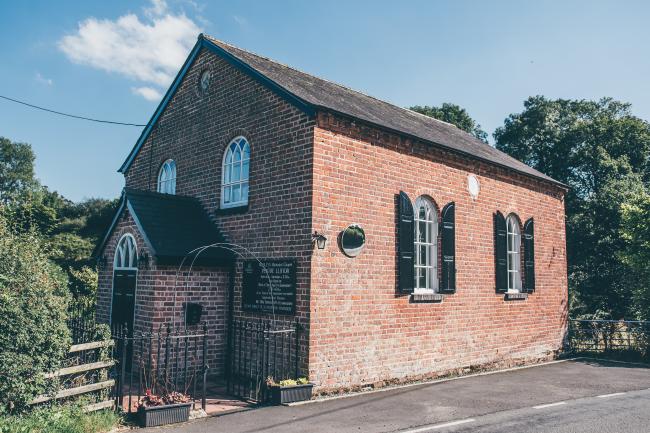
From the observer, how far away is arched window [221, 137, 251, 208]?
36.3 feet

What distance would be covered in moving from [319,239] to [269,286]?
1.54 m

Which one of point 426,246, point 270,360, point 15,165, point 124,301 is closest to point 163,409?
point 270,360

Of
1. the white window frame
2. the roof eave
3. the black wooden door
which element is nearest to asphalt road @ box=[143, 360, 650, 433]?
the black wooden door

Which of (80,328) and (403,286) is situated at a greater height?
(403,286)

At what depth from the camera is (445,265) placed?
11352mm

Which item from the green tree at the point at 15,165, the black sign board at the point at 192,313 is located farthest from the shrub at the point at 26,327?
the green tree at the point at 15,165

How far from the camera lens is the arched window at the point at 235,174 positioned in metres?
11.1

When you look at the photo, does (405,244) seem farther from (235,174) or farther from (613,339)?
(613,339)

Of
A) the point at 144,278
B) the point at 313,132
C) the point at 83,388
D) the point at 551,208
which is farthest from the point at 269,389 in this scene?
the point at 551,208

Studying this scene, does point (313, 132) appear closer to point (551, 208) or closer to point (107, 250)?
point (107, 250)

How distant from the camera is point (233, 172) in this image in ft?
37.5

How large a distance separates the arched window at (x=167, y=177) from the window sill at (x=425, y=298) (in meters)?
7.01

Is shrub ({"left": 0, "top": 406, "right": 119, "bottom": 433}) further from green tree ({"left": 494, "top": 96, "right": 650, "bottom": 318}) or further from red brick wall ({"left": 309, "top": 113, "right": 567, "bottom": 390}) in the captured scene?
green tree ({"left": 494, "top": 96, "right": 650, "bottom": 318})

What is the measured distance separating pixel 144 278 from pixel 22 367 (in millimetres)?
3714
